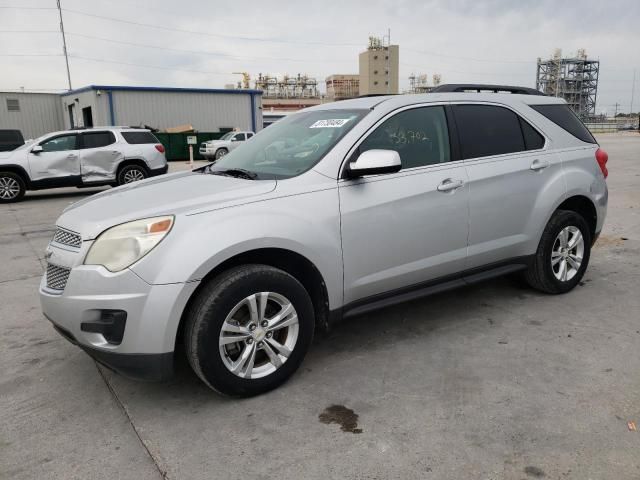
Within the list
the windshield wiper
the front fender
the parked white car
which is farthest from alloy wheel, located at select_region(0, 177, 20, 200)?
the parked white car

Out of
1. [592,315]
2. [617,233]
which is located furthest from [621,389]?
[617,233]

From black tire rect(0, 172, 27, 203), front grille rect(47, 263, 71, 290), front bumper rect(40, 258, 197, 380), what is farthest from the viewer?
black tire rect(0, 172, 27, 203)

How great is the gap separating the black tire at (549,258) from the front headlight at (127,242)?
10.2ft

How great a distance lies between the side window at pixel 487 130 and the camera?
3.92 m

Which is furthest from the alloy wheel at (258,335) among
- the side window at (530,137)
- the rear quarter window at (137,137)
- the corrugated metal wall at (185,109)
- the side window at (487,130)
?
the corrugated metal wall at (185,109)

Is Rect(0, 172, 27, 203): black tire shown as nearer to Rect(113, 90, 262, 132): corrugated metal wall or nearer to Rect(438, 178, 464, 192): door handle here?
Rect(438, 178, 464, 192): door handle

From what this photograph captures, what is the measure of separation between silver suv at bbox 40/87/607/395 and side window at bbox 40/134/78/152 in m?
10.5

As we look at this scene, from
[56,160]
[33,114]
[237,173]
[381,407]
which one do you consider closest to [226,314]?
[381,407]

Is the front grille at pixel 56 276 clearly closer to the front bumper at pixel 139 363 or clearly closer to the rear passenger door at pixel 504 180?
the front bumper at pixel 139 363

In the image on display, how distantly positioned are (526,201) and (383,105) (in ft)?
4.77

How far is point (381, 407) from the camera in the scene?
2885 mm

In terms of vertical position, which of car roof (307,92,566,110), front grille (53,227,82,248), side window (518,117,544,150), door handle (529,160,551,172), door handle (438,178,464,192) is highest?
car roof (307,92,566,110)

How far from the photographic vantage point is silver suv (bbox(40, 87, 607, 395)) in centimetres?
270

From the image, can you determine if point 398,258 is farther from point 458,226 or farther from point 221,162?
point 221,162
